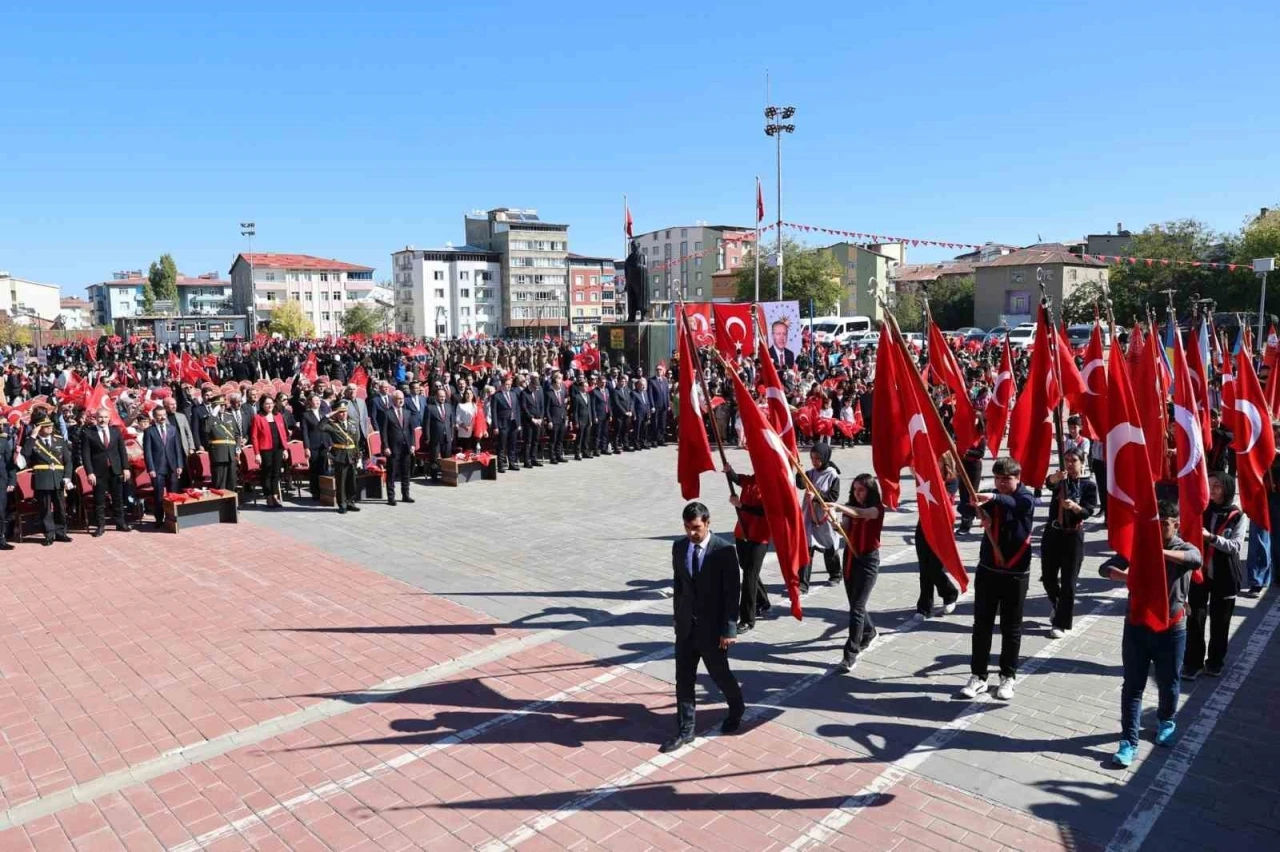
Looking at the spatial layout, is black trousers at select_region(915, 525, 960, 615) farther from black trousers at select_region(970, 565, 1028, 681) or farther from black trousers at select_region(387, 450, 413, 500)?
black trousers at select_region(387, 450, 413, 500)

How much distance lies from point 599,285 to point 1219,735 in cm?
11271

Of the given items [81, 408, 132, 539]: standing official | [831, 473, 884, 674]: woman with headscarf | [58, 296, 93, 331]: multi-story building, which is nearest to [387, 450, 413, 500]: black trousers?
[81, 408, 132, 539]: standing official

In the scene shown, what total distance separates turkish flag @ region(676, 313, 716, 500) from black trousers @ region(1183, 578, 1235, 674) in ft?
13.5

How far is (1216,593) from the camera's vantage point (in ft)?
24.1

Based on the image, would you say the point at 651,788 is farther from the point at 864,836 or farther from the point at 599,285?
the point at 599,285

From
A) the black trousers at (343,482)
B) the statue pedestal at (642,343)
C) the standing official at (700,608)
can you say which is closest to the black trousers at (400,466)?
the black trousers at (343,482)

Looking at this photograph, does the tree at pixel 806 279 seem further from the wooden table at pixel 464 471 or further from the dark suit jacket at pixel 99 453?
the dark suit jacket at pixel 99 453

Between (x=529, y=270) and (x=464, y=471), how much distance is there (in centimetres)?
9011

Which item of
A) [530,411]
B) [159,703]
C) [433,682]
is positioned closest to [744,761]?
[433,682]

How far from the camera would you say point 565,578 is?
34.7ft

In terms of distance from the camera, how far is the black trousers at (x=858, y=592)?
7523 millimetres

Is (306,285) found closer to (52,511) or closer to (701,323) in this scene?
→ (701,323)

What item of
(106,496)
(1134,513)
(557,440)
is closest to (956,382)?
(1134,513)

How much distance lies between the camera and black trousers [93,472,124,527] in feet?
41.3
